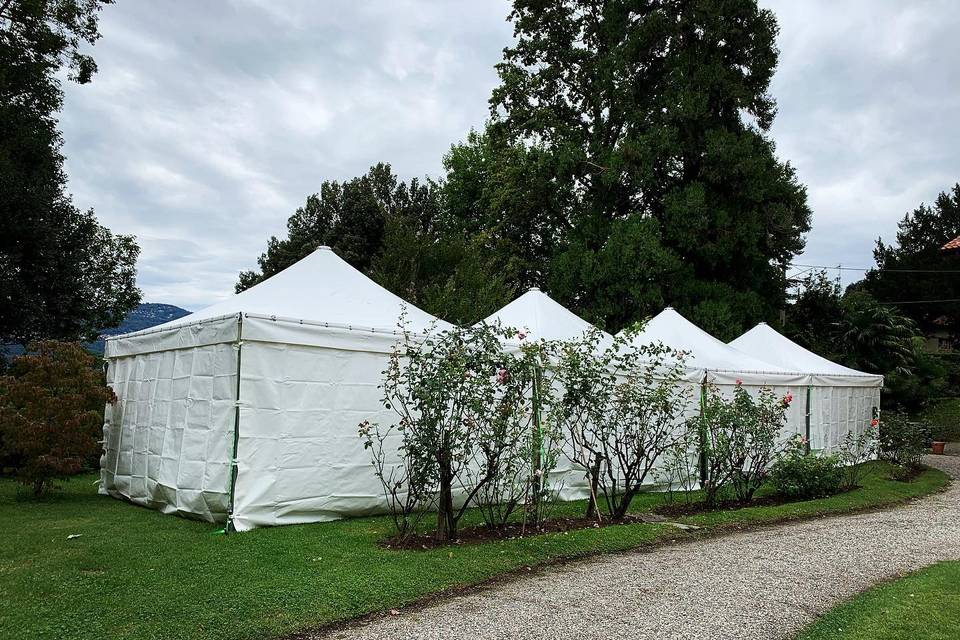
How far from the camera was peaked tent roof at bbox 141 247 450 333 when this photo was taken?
7992 millimetres

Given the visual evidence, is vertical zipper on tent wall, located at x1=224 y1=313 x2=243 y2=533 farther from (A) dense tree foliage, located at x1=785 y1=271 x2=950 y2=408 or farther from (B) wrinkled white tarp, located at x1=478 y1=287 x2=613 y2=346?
(A) dense tree foliage, located at x1=785 y1=271 x2=950 y2=408

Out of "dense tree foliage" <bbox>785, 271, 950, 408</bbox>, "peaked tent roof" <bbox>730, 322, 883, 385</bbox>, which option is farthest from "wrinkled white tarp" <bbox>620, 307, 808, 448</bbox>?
"dense tree foliage" <bbox>785, 271, 950, 408</bbox>

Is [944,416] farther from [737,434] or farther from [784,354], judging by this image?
[737,434]

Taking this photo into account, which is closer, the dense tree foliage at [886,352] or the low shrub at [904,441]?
the low shrub at [904,441]

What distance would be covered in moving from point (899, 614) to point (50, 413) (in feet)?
29.2

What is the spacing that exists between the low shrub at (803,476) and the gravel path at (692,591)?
2.15m

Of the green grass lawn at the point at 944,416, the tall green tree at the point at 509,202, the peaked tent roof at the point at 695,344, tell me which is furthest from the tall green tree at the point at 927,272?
the peaked tent roof at the point at 695,344

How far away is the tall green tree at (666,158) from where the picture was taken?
19.4 m

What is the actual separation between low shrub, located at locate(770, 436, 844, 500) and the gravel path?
215cm

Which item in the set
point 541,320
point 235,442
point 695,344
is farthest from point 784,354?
point 235,442

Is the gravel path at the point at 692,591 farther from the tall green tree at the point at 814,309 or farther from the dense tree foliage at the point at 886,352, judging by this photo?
the tall green tree at the point at 814,309

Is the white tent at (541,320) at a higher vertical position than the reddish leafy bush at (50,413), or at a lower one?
higher

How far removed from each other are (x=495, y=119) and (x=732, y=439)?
17.3m

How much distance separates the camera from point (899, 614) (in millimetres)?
4289
